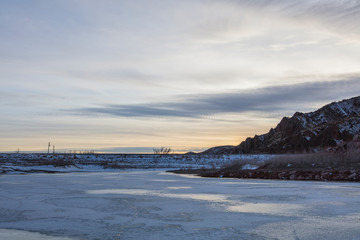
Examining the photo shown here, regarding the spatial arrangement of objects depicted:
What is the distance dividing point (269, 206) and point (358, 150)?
20824 millimetres

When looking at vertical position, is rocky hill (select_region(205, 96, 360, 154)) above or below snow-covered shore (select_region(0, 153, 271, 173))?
above

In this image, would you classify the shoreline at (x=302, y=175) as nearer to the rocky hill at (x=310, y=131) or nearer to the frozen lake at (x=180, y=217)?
the frozen lake at (x=180, y=217)

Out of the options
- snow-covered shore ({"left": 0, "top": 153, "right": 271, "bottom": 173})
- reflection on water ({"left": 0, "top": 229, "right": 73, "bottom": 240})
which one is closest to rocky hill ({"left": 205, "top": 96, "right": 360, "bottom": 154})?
snow-covered shore ({"left": 0, "top": 153, "right": 271, "bottom": 173})

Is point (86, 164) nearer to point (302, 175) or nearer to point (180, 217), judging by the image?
point (302, 175)

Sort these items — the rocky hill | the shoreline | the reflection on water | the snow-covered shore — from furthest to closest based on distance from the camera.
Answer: the rocky hill, the snow-covered shore, the shoreline, the reflection on water

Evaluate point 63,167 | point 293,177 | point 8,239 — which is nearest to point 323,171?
point 293,177

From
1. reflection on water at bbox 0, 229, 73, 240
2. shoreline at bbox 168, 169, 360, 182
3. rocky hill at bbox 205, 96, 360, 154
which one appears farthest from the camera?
rocky hill at bbox 205, 96, 360, 154

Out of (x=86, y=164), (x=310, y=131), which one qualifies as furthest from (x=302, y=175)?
(x=310, y=131)

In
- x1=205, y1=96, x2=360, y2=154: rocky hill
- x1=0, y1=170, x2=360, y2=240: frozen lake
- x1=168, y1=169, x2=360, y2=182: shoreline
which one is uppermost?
x1=205, y1=96, x2=360, y2=154: rocky hill

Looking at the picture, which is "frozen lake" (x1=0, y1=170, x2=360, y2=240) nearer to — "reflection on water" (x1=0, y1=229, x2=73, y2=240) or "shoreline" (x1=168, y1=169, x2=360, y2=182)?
"reflection on water" (x1=0, y1=229, x2=73, y2=240)

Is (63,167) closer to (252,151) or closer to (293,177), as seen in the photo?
(293,177)

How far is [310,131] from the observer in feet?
433

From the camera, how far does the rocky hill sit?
118m

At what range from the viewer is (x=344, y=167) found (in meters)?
25.9
